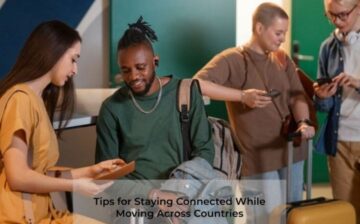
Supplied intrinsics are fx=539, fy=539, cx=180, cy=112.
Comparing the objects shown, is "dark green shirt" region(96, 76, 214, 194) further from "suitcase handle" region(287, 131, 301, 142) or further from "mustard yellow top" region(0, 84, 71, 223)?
"suitcase handle" region(287, 131, 301, 142)

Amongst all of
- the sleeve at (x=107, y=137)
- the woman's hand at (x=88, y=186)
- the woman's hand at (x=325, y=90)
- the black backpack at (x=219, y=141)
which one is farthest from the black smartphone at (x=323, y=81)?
the woman's hand at (x=88, y=186)

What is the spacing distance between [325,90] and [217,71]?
477mm

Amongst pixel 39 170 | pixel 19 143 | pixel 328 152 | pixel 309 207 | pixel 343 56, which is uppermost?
pixel 343 56

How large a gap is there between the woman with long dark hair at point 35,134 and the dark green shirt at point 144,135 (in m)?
0.19

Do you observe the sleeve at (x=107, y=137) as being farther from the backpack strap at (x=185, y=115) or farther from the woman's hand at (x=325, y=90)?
the woman's hand at (x=325, y=90)

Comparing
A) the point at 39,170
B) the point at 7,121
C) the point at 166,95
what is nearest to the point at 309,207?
the point at 166,95

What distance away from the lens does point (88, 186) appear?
1.72 m

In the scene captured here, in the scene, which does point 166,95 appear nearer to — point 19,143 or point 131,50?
point 131,50

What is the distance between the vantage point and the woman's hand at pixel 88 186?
5.62ft

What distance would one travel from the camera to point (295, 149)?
8.29ft

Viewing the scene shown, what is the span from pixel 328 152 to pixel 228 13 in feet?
3.85

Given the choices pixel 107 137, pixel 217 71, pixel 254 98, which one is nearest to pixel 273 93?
pixel 254 98

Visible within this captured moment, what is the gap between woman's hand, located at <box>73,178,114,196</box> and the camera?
67.4 inches

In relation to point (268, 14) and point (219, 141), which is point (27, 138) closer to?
point (219, 141)
